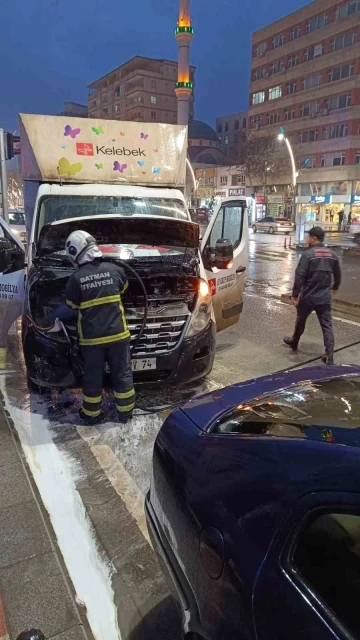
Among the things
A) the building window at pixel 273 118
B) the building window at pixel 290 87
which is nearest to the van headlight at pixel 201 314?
the building window at pixel 290 87

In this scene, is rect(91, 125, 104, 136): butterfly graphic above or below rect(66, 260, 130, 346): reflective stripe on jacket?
above

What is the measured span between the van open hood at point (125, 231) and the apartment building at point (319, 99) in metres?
38.8

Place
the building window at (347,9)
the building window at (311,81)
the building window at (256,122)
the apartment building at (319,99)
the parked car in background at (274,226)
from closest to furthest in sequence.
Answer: the parked car in background at (274,226) → the building window at (347,9) → the apartment building at (319,99) → the building window at (311,81) → the building window at (256,122)

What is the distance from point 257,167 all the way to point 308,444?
4967 cm

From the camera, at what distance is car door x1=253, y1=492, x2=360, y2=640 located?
1.19m

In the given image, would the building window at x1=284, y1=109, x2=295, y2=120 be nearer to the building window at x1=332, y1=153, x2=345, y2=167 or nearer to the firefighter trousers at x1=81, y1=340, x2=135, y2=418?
the building window at x1=332, y1=153, x2=345, y2=167

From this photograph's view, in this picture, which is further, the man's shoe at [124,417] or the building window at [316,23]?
the building window at [316,23]

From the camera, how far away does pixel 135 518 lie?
2916 mm

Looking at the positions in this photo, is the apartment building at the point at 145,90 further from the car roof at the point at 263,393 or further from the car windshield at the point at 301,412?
the car windshield at the point at 301,412

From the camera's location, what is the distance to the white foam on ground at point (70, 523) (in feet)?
7.41

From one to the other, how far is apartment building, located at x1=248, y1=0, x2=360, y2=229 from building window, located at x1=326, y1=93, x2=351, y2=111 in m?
0.10

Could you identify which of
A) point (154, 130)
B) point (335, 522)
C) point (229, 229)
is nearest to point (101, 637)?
point (335, 522)

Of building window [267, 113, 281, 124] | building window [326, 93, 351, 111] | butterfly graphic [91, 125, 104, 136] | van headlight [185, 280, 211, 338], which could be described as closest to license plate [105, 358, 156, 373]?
van headlight [185, 280, 211, 338]

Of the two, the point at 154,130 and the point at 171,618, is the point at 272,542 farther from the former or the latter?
the point at 154,130
